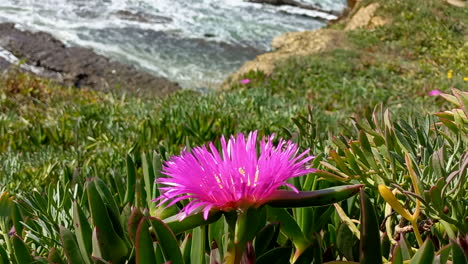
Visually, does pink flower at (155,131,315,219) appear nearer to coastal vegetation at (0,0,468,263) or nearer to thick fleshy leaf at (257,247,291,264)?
coastal vegetation at (0,0,468,263)

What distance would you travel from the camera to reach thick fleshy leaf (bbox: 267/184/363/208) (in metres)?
0.66

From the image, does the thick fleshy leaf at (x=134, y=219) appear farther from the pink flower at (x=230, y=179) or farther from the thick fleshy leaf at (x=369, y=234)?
the thick fleshy leaf at (x=369, y=234)

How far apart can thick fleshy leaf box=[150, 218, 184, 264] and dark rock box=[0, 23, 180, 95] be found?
7.36 metres

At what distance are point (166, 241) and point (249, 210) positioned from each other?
0.37ft

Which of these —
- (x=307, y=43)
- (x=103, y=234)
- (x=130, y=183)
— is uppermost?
(x=103, y=234)

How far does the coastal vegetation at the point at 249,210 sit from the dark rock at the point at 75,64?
1.58m

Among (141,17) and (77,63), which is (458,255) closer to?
(77,63)

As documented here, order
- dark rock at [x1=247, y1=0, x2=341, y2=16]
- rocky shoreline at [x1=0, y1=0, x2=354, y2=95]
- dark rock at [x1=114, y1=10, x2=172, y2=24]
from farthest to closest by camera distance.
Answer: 1. dark rock at [x1=247, y1=0, x2=341, y2=16]
2. dark rock at [x1=114, y1=10, x2=172, y2=24]
3. rocky shoreline at [x1=0, y1=0, x2=354, y2=95]

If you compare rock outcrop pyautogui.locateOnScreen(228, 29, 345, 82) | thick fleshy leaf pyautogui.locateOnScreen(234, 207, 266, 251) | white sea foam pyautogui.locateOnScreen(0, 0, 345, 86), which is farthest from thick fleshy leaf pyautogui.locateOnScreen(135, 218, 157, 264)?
white sea foam pyautogui.locateOnScreen(0, 0, 345, 86)

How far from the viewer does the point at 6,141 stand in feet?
10.7

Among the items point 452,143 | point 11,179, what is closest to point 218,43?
point 11,179

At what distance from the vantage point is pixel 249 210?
657 mm

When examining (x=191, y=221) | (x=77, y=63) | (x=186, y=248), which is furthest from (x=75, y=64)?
(x=191, y=221)

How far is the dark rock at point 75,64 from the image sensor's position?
8.29 meters
